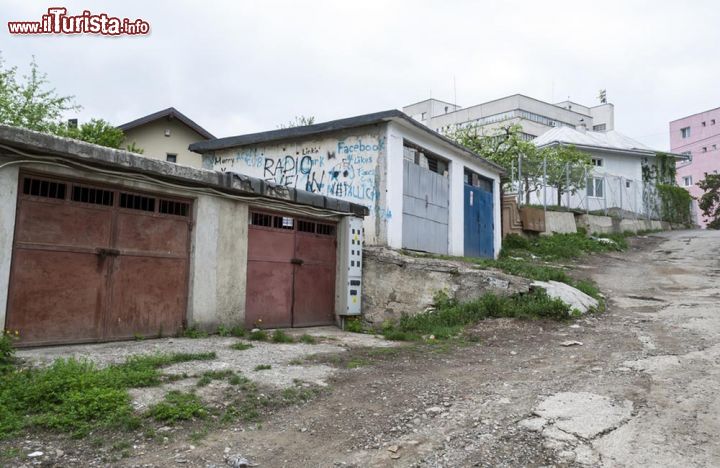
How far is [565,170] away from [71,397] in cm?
2236

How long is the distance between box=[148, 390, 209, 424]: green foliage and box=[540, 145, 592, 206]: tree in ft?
68.1

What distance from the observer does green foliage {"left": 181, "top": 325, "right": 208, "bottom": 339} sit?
764 centimetres

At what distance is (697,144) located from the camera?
44.2 metres

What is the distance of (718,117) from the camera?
42.5 meters

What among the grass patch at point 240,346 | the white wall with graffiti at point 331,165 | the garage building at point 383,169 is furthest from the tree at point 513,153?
the grass patch at point 240,346

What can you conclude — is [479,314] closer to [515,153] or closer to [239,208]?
[239,208]

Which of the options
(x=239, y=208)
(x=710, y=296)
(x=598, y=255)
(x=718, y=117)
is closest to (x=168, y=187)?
(x=239, y=208)

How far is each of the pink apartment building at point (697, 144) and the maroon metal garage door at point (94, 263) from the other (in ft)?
149

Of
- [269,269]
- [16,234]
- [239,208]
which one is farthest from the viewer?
[269,269]

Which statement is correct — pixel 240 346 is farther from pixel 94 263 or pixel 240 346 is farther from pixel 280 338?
pixel 94 263

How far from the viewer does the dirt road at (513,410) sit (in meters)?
3.55

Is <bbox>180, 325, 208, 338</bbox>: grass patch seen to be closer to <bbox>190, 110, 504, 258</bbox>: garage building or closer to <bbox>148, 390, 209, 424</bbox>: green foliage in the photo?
<bbox>148, 390, 209, 424</bbox>: green foliage

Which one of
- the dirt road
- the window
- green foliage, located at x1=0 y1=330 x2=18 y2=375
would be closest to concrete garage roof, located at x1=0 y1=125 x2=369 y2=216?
green foliage, located at x1=0 y1=330 x2=18 y2=375

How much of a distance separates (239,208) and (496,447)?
20.6 feet
